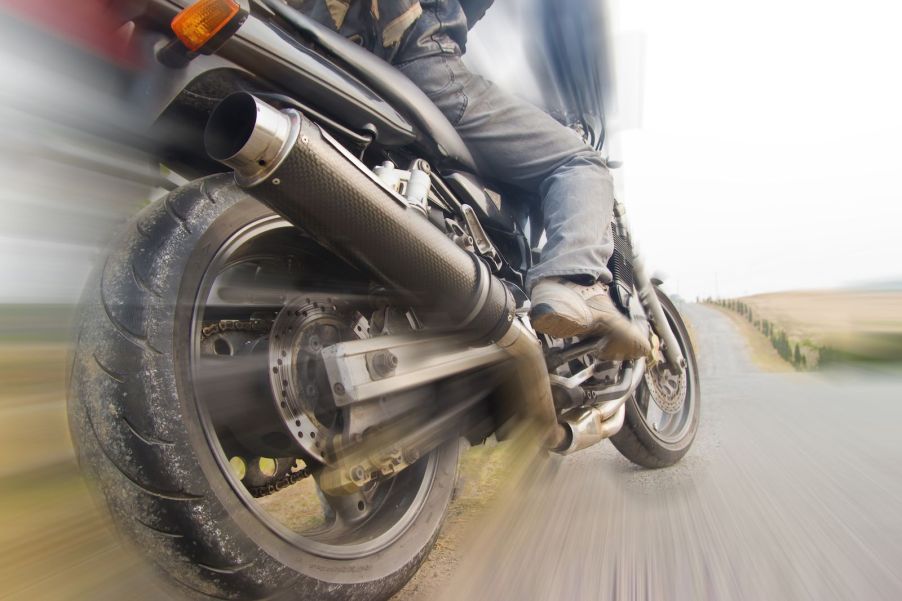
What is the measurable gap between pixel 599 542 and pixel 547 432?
1.25ft

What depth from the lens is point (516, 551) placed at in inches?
69.9

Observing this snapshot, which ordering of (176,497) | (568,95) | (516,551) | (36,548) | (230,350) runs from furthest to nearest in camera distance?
(568,95)
(516,551)
(36,548)
(230,350)
(176,497)

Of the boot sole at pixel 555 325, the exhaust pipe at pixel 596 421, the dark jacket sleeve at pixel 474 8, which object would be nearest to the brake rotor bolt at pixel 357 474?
the boot sole at pixel 555 325

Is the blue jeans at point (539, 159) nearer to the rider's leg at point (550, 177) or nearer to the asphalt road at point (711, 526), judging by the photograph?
the rider's leg at point (550, 177)

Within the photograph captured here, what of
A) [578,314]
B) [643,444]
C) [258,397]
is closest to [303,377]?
[258,397]

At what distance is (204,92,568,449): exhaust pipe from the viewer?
946 millimetres

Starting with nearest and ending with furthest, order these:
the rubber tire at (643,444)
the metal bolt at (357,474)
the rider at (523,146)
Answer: the metal bolt at (357,474), the rider at (523,146), the rubber tire at (643,444)

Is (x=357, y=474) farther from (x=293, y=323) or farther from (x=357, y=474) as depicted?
(x=293, y=323)

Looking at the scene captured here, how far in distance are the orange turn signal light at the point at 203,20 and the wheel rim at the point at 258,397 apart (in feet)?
1.25

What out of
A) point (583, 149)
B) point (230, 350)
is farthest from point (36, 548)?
point (583, 149)

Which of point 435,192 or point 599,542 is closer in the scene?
point 435,192

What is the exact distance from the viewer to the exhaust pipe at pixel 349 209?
0.95 metres

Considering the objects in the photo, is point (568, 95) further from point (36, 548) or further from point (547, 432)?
point (36, 548)

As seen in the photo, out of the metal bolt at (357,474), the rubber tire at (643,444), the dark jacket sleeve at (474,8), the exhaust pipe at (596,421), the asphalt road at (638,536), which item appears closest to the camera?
the metal bolt at (357,474)
